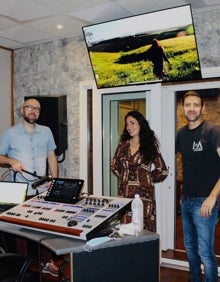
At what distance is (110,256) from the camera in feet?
6.65

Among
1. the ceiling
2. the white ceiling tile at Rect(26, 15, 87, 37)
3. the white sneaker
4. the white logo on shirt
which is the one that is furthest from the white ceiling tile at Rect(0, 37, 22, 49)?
the white logo on shirt

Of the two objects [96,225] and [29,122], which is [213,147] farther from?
[29,122]

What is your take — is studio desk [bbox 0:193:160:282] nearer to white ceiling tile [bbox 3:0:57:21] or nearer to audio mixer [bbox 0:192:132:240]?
audio mixer [bbox 0:192:132:240]

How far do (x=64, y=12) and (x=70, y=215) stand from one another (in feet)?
6.84

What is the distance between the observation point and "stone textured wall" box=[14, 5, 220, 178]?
425 cm

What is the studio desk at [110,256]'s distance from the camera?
6.35 ft

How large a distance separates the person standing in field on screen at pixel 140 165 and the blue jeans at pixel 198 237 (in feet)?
1.23

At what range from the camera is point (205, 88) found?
3.56 meters

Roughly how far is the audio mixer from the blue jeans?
0.69 metres

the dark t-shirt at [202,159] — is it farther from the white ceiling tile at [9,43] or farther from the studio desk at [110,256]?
the white ceiling tile at [9,43]

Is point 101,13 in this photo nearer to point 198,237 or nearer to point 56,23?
point 56,23

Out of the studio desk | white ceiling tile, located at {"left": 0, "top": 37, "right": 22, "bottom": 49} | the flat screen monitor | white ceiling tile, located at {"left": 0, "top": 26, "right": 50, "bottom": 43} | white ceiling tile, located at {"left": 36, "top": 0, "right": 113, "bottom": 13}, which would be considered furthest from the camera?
white ceiling tile, located at {"left": 0, "top": 37, "right": 22, "bottom": 49}

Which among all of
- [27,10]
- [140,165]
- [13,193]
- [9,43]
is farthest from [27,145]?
[9,43]

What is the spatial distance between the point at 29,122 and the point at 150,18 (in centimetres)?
152
